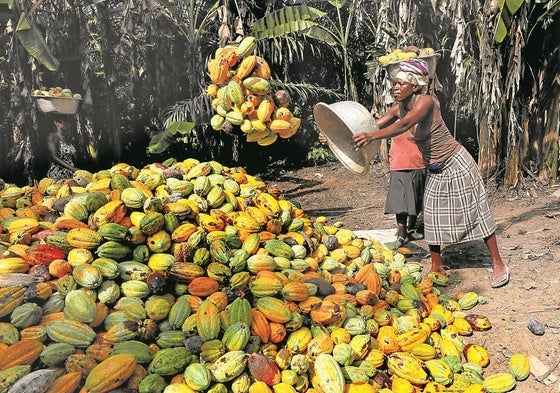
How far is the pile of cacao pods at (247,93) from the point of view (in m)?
3.14

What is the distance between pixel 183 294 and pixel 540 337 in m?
2.10

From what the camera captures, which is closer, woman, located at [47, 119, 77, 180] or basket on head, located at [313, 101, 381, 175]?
basket on head, located at [313, 101, 381, 175]

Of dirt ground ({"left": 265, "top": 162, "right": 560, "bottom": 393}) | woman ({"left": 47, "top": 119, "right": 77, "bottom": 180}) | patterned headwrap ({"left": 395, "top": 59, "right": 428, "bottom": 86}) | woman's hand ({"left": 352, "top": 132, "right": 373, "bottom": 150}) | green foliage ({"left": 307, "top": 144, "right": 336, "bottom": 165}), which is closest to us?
dirt ground ({"left": 265, "top": 162, "right": 560, "bottom": 393})

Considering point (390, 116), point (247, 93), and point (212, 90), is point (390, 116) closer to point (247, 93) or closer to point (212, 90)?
point (247, 93)

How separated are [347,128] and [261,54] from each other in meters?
6.36

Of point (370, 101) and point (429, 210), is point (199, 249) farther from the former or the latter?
point (370, 101)

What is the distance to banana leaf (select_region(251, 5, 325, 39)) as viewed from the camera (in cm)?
712

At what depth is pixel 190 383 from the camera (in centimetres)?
205

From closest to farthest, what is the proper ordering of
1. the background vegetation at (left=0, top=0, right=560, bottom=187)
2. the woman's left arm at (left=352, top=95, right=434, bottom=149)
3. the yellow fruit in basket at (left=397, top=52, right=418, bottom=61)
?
1. the woman's left arm at (left=352, top=95, right=434, bottom=149)
2. the yellow fruit in basket at (left=397, top=52, right=418, bottom=61)
3. the background vegetation at (left=0, top=0, right=560, bottom=187)

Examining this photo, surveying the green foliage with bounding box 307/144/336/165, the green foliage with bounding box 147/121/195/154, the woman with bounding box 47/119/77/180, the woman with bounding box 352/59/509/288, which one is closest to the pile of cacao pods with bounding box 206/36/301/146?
the woman with bounding box 352/59/509/288

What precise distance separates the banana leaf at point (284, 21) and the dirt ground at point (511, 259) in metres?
2.66

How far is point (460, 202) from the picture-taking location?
3699 mm

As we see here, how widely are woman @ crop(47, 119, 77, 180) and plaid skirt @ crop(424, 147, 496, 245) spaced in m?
5.34

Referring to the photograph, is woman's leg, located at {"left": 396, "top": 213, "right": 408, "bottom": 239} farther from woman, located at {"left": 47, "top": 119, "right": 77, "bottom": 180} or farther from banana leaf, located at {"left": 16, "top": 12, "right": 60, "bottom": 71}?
woman, located at {"left": 47, "top": 119, "right": 77, "bottom": 180}
